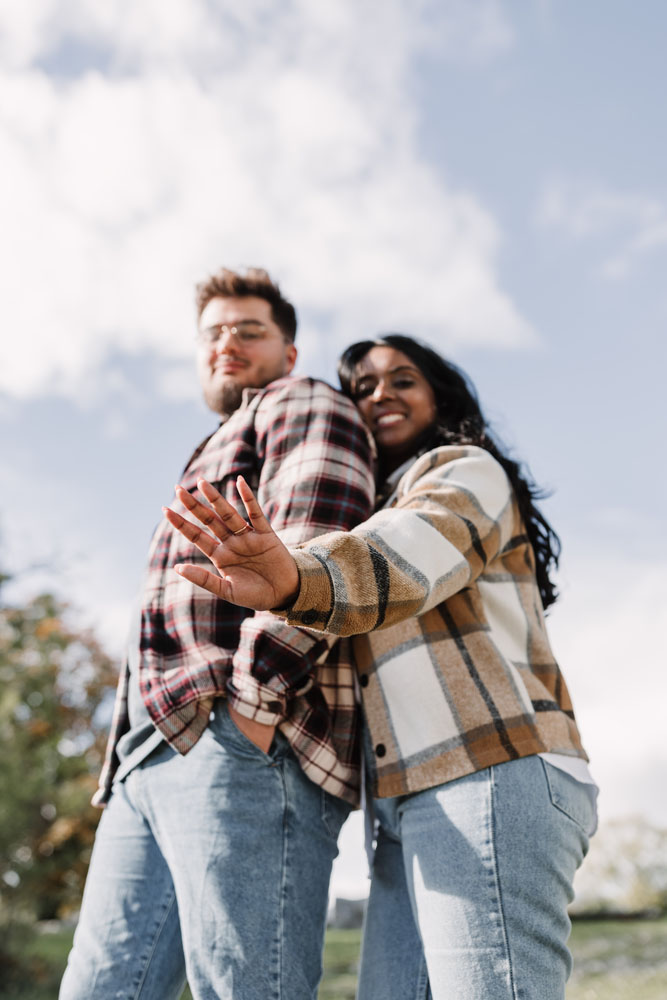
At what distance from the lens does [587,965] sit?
7711 millimetres

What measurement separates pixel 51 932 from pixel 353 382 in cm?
1123

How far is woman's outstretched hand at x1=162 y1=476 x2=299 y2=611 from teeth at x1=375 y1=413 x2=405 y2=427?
1.23 metres

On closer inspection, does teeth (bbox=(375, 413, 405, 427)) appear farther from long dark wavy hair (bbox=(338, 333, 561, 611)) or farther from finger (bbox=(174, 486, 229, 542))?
finger (bbox=(174, 486, 229, 542))

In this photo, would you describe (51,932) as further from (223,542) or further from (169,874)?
(223,542)

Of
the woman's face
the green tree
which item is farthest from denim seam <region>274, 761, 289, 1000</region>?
the green tree

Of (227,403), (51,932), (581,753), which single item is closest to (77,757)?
(51,932)

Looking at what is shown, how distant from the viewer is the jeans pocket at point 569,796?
155cm

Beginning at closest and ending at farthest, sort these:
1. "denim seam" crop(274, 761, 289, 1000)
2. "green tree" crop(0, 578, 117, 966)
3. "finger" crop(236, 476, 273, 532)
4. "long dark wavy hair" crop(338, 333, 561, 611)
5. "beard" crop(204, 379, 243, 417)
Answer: "finger" crop(236, 476, 273, 532)
"denim seam" crop(274, 761, 289, 1000)
"long dark wavy hair" crop(338, 333, 561, 611)
"beard" crop(204, 379, 243, 417)
"green tree" crop(0, 578, 117, 966)

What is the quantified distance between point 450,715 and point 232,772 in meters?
0.45

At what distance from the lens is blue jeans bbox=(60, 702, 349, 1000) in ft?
5.09

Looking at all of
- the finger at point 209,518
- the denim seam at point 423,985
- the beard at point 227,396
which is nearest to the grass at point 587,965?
the denim seam at point 423,985

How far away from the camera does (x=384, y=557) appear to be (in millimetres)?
1396

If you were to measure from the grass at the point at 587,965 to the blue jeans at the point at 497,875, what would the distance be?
5210 mm

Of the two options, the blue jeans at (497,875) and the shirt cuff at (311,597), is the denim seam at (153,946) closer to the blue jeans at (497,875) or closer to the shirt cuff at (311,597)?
the blue jeans at (497,875)
